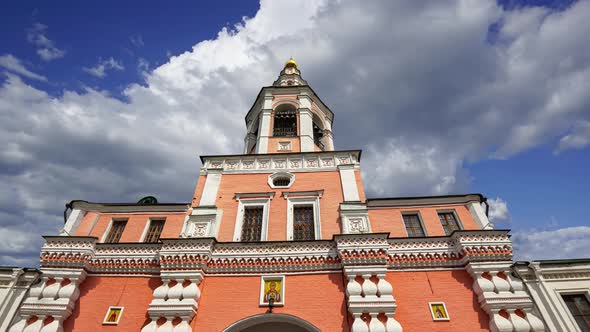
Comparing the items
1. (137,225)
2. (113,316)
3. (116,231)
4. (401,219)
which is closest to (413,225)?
(401,219)

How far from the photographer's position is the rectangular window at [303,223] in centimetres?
1306

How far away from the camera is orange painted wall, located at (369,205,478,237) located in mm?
13039

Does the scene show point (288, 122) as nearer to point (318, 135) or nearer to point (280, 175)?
point (318, 135)

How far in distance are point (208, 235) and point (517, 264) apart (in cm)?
1301

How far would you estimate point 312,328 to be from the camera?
10.3 metres

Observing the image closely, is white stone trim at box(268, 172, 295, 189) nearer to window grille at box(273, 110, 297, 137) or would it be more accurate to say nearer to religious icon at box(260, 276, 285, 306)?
window grille at box(273, 110, 297, 137)

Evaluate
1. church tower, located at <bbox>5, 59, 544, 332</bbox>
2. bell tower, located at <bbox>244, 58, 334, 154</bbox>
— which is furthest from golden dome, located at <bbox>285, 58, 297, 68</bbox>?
church tower, located at <bbox>5, 59, 544, 332</bbox>

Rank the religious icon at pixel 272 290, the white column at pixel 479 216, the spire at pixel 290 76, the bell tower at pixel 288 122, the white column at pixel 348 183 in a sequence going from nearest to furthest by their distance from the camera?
the religious icon at pixel 272 290
the white column at pixel 479 216
the white column at pixel 348 183
the bell tower at pixel 288 122
the spire at pixel 290 76

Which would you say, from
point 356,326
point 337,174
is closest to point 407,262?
point 356,326

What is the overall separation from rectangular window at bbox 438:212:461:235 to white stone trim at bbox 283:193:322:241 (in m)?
5.86

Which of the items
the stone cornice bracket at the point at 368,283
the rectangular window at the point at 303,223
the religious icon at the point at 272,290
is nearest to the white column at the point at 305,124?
the rectangular window at the point at 303,223

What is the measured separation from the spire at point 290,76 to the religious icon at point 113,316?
1802 centimetres

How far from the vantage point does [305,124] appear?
18.4 meters

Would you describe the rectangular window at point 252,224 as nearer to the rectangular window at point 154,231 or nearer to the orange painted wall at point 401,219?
the rectangular window at point 154,231
